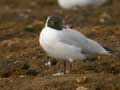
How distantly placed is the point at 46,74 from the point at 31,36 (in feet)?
10.5

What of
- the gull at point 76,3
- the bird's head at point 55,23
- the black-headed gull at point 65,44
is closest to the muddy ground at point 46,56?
the gull at point 76,3

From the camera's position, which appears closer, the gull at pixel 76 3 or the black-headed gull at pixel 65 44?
the black-headed gull at pixel 65 44

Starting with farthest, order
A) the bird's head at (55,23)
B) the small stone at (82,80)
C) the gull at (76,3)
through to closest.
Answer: the gull at (76,3) < the bird's head at (55,23) < the small stone at (82,80)

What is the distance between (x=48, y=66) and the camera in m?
9.57

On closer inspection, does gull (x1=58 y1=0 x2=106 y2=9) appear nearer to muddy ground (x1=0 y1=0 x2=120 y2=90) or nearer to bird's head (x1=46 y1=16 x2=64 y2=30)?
muddy ground (x1=0 y1=0 x2=120 y2=90)

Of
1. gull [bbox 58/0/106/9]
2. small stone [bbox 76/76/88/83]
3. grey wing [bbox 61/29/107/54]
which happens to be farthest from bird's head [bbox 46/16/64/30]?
gull [bbox 58/0/106/9]

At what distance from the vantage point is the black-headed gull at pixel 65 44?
28.4 ft

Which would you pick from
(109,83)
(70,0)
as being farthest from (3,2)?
(109,83)

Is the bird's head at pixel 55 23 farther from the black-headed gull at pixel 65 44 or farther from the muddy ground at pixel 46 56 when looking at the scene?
the muddy ground at pixel 46 56

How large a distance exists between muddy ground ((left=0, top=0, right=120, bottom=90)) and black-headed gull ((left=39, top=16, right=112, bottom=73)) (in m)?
0.29

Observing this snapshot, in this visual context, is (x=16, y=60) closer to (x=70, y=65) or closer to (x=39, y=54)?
(x=39, y=54)

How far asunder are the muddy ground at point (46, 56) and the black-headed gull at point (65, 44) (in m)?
0.29

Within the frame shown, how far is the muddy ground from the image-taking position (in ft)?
27.0

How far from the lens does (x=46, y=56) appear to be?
10.3 meters
